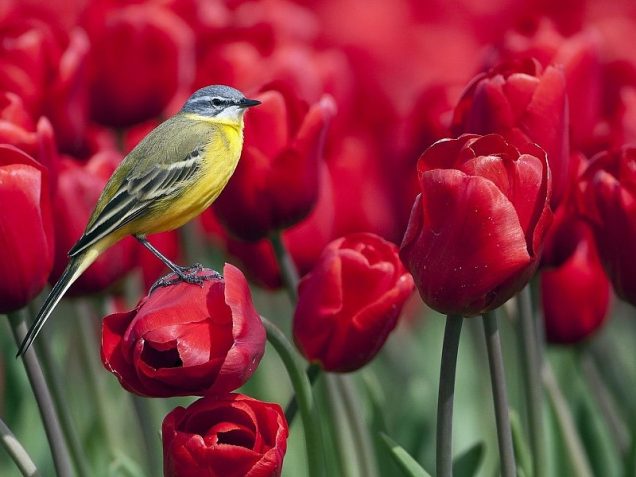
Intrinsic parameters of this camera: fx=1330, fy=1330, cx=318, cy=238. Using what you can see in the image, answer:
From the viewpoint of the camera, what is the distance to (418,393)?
6.34 ft

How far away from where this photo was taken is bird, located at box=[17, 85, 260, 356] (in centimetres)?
→ 147

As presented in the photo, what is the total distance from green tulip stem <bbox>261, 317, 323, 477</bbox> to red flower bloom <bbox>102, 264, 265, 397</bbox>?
0.30 feet

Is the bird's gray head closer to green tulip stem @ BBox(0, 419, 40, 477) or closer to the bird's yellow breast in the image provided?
the bird's yellow breast

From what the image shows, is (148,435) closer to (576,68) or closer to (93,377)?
(93,377)

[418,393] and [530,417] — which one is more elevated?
[530,417]

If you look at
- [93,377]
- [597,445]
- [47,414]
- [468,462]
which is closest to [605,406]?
[597,445]

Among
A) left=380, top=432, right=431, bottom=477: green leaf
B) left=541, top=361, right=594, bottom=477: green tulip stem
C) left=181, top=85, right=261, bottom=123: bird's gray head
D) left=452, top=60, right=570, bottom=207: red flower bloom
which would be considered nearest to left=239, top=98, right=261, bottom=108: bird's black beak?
left=181, top=85, right=261, bottom=123: bird's gray head

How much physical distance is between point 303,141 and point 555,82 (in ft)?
1.10

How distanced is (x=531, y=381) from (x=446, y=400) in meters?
0.32

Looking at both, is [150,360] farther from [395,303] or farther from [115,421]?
[115,421]

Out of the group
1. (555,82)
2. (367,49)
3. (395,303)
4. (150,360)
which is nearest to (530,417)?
(395,303)

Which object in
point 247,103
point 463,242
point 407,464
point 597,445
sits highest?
point 463,242

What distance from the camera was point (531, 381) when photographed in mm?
1431

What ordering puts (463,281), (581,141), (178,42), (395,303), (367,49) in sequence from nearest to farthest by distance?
1. (463,281)
2. (395,303)
3. (581,141)
4. (178,42)
5. (367,49)
